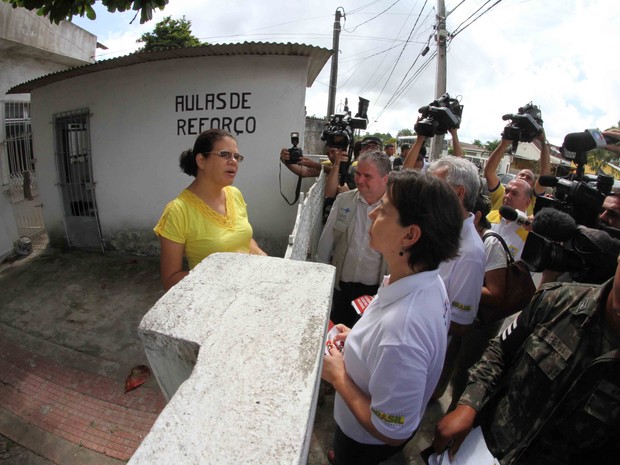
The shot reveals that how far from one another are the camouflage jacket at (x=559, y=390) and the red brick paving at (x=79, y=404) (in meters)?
2.73

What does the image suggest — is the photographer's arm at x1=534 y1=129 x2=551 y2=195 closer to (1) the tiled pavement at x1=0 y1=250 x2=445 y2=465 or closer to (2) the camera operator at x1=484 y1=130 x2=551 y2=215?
(2) the camera operator at x1=484 y1=130 x2=551 y2=215

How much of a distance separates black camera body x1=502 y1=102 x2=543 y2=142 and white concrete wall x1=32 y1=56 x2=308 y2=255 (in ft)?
10.4

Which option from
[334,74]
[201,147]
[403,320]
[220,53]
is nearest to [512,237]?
[403,320]

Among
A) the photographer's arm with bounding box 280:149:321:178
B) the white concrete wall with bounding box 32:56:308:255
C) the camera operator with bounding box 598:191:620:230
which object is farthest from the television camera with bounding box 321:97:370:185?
the camera operator with bounding box 598:191:620:230

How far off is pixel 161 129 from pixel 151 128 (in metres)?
0.20

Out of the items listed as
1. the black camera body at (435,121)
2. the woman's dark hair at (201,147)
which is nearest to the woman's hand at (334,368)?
the woman's dark hair at (201,147)

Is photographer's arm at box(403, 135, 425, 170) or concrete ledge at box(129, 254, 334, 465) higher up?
photographer's arm at box(403, 135, 425, 170)

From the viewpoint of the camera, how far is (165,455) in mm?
605

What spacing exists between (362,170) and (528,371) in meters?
1.77

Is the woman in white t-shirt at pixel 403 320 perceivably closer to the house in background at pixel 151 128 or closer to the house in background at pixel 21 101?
the house in background at pixel 151 128

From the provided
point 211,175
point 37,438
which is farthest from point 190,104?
point 37,438

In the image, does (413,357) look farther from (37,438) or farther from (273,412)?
(37,438)

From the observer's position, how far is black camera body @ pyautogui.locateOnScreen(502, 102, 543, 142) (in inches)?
108

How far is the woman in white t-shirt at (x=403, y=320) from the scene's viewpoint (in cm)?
111
